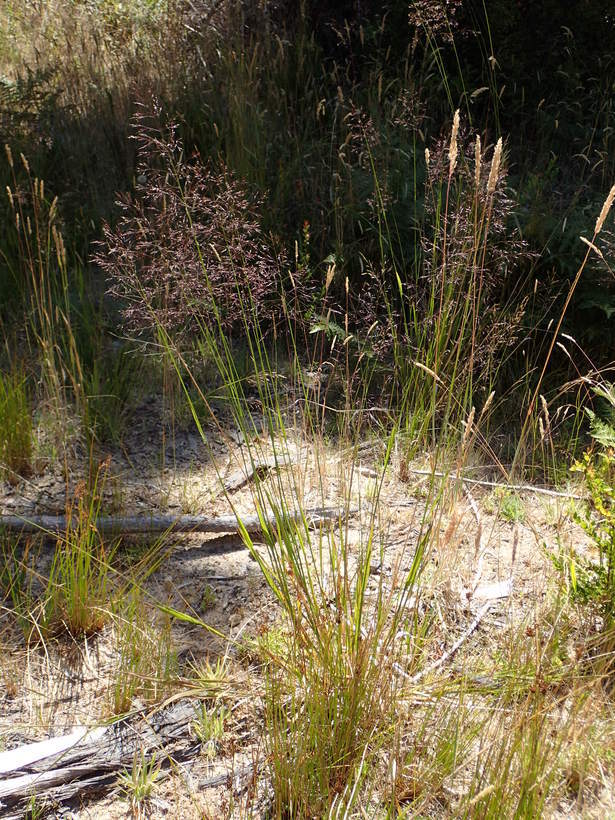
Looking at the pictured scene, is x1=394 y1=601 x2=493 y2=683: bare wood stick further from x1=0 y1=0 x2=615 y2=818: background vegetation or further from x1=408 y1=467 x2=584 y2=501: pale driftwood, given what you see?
x1=408 y1=467 x2=584 y2=501: pale driftwood

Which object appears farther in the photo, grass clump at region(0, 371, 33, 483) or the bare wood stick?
grass clump at region(0, 371, 33, 483)

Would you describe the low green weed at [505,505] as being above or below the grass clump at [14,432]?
below

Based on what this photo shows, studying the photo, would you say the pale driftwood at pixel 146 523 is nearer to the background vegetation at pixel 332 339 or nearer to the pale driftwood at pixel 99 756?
the background vegetation at pixel 332 339

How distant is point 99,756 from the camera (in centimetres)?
196

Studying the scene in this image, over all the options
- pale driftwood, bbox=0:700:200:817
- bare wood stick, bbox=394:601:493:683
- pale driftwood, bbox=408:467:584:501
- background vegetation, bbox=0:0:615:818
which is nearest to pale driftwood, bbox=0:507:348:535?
background vegetation, bbox=0:0:615:818

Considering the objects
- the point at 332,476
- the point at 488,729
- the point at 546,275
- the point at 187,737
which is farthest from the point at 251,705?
the point at 546,275

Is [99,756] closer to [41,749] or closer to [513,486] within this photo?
[41,749]

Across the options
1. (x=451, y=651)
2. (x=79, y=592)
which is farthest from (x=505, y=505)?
(x=79, y=592)

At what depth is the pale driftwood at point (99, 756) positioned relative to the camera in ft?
6.12

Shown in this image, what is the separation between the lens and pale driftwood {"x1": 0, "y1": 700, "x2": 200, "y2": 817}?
73.4 inches

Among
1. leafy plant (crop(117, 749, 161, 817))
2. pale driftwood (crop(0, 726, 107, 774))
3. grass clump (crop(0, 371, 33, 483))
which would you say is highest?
grass clump (crop(0, 371, 33, 483))

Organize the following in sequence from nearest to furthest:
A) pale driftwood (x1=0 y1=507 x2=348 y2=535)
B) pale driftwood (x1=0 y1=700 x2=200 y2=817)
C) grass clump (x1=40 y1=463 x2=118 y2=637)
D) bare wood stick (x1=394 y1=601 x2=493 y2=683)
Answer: pale driftwood (x1=0 y1=700 x2=200 y2=817) < bare wood stick (x1=394 y1=601 x2=493 y2=683) < grass clump (x1=40 y1=463 x2=118 y2=637) < pale driftwood (x1=0 y1=507 x2=348 y2=535)

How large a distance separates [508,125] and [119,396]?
144 inches

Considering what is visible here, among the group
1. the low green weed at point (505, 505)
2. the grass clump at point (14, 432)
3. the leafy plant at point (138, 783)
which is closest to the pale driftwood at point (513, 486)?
the low green weed at point (505, 505)
